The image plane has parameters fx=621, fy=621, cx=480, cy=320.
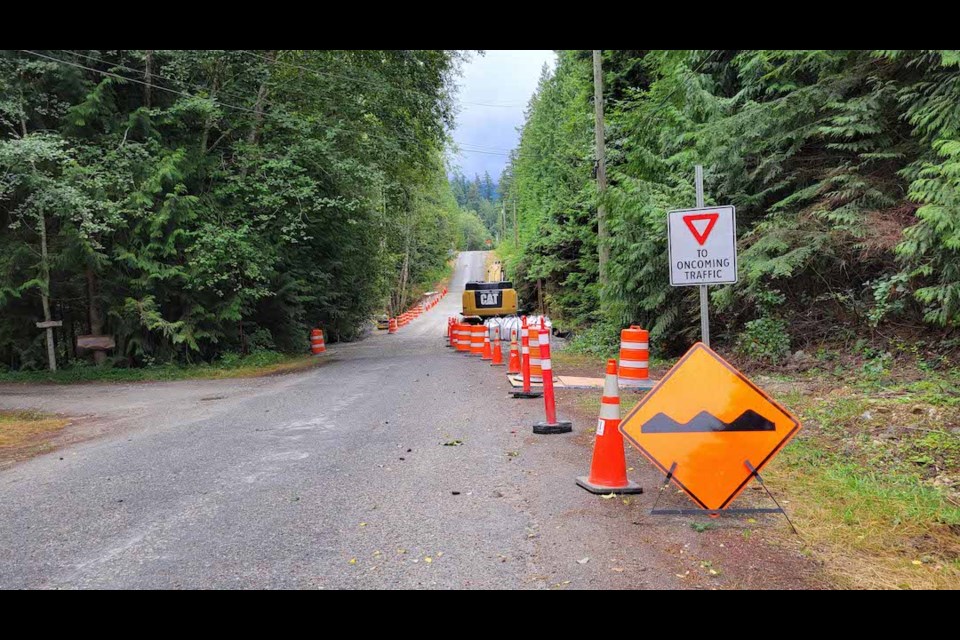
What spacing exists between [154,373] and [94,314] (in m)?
2.82

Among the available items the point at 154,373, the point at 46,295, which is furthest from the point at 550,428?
the point at 46,295

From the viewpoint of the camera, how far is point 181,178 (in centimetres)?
1689

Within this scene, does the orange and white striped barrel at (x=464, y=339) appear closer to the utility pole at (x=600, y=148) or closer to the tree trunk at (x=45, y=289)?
the utility pole at (x=600, y=148)

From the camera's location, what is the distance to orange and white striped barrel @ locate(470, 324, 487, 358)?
19.9 meters

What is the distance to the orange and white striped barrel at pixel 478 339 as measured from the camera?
19923 millimetres

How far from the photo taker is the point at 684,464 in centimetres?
473

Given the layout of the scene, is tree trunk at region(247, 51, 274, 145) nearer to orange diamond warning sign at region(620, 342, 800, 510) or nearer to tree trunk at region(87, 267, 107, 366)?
tree trunk at region(87, 267, 107, 366)

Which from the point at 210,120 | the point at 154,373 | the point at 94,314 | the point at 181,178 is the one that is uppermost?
the point at 210,120

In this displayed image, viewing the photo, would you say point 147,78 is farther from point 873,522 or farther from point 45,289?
point 873,522

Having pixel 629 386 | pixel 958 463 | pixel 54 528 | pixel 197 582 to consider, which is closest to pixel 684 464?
pixel 958 463

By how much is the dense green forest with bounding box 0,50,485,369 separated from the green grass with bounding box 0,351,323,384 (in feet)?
2.31

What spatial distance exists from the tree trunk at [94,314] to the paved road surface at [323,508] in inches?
363

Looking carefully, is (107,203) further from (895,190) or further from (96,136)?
(895,190)
